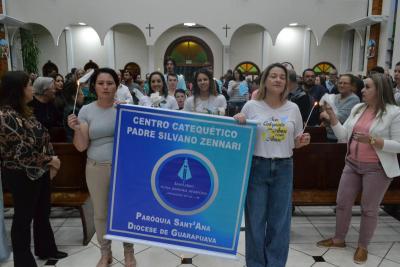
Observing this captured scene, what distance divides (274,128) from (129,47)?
38.2 feet

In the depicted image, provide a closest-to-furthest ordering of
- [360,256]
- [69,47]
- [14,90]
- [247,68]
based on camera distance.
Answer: [14,90] < [360,256] < [69,47] < [247,68]

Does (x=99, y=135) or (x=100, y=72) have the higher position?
(x=100, y=72)

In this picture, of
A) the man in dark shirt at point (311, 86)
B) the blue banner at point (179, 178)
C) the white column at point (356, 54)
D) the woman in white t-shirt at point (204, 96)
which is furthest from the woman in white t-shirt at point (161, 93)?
the white column at point (356, 54)

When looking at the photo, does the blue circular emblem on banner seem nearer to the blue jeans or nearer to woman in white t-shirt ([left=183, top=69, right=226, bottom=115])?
the blue jeans

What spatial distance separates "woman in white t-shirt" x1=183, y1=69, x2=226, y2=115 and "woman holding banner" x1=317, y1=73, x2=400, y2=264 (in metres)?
1.25

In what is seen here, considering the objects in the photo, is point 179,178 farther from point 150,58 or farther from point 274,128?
point 150,58

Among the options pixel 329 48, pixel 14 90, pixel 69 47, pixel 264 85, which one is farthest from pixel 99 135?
pixel 329 48

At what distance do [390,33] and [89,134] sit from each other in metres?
9.67

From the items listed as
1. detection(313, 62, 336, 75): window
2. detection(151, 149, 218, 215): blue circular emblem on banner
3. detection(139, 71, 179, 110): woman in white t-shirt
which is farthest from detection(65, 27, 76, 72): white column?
detection(151, 149, 218, 215): blue circular emblem on banner

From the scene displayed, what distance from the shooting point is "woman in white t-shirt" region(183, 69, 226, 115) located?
357 cm

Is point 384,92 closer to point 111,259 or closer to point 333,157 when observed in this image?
point 333,157

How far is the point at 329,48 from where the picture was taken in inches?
506

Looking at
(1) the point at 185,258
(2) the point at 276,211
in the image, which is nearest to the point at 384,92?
(2) the point at 276,211

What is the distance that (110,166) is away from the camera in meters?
2.39
